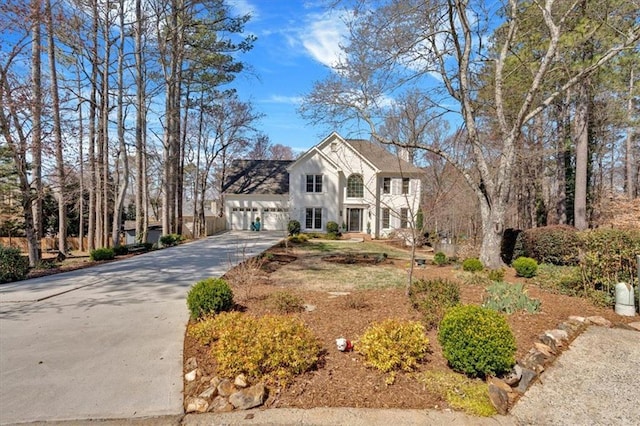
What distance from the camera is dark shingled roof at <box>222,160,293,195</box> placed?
89.9 ft

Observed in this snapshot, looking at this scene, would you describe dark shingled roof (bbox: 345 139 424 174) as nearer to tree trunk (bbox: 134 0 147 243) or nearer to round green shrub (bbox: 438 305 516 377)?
tree trunk (bbox: 134 0 147 243)

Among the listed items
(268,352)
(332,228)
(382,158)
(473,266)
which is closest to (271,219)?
(332,228)

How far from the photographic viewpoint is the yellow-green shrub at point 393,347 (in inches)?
149

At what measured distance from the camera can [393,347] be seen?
3.86m

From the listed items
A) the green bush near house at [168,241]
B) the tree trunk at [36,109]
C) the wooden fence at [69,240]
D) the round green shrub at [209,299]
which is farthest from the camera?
the wooden fence at [69,240]

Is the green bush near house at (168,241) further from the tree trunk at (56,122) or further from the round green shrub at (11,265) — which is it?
the round green shrub at (11,265)

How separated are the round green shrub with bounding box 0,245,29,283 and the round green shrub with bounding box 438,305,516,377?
10707 millimetres

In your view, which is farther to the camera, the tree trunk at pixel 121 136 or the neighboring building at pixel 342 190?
the neighboring building at pixel 342 190

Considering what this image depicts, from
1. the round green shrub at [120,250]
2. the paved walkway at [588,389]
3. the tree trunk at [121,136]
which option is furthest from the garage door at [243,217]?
the paved walkway at [588,389]

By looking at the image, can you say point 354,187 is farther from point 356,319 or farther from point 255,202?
point 356,319

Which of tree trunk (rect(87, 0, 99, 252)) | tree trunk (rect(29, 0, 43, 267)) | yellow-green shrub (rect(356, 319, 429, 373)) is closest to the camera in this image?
yellow-green shrub (rect(356, 319, 429, 373))

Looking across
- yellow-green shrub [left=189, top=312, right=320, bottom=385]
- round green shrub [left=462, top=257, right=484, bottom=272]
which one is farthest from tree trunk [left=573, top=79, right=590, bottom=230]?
yellow-green shrub [left=189, top=312, right=320, bottom=385]

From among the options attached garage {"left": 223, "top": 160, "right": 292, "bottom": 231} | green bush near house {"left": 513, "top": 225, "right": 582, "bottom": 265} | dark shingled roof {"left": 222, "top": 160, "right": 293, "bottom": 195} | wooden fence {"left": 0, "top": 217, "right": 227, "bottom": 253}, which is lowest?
wooden fence {"left": 0, "top": 217, "right": 227, "bottom": 253}

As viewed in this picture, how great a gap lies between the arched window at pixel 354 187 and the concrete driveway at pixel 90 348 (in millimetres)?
18253
